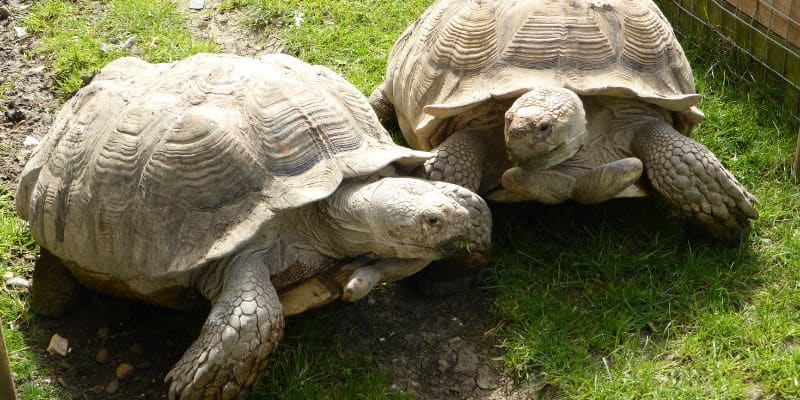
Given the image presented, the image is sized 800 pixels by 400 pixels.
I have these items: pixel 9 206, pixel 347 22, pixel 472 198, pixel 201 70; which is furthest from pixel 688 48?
pixel 9 206

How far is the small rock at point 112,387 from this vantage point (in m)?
3.80

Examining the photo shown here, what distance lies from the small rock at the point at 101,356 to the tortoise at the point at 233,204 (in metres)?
0.28

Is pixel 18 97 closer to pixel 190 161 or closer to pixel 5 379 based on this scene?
pixel 190 161

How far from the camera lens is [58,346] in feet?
13.2

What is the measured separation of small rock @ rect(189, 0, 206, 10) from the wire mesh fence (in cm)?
317

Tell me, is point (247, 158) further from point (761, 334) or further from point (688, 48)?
point (688, 48)

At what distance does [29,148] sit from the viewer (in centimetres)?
520

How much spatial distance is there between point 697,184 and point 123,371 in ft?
8.37

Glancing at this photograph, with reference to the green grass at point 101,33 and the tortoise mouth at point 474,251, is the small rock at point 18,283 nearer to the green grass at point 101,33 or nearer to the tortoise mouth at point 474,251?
the green grass at point 101,33

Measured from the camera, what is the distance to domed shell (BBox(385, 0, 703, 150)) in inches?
163

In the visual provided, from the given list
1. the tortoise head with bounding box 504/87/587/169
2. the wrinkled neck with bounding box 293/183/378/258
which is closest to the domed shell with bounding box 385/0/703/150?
the tortoise head with bounding box 504/87/587/169

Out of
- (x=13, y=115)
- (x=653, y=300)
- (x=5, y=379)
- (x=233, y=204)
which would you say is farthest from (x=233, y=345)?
(x=13, y=115)

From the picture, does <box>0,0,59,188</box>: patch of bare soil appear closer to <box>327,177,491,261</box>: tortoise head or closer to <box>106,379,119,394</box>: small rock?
<box>106,379,119,394</box>: small rock

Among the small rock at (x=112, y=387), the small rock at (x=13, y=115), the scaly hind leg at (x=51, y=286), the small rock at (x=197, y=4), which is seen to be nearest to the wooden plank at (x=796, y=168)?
the small rock at (x=112, y=387)
